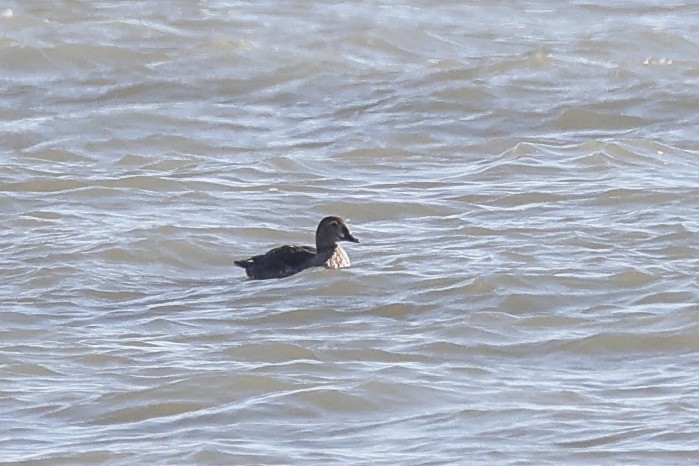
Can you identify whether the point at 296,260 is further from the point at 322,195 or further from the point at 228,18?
the point at 228,18

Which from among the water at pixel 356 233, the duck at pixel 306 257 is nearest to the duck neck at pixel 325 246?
the duck at pixel 306 257

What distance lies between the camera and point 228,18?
2166 cm

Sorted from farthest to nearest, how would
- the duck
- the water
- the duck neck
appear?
the duck neck
the duck
the water

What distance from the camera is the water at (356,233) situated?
791 centimetres

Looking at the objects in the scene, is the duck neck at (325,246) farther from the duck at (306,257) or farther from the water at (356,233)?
the water at (356,233)

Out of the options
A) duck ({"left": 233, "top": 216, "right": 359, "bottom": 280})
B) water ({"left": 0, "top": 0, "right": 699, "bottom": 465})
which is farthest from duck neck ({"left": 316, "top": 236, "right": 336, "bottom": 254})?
water ({"left": 0, "top": 0, "right": 699, "bottom": 465})

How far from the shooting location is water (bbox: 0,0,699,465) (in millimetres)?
7914

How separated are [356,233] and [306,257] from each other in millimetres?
1158

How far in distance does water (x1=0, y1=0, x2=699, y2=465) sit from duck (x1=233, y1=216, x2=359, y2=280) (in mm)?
150

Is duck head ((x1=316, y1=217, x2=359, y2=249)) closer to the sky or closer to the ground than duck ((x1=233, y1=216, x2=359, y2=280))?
closer to the sky

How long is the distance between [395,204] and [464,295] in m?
2.71

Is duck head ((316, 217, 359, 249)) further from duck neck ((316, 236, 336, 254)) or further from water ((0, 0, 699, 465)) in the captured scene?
water ((0, 0, 699, 465))

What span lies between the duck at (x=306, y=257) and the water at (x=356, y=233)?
150 millimetres

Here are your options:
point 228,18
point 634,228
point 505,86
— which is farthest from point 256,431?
point 228,18
